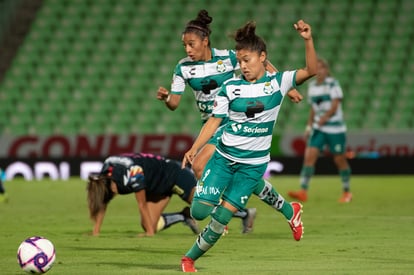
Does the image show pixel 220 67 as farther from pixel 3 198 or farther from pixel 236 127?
pixel 3 198

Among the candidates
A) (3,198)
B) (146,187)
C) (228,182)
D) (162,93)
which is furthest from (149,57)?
(228,182)

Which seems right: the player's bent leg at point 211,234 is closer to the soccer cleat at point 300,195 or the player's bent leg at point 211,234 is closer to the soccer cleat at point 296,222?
the soccer cleat at point 296,222

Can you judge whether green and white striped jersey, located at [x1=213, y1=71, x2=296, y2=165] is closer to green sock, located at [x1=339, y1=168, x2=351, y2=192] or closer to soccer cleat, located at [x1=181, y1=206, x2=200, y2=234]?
soccer cleat, located at [x1=181, y1=206, x2=200, y2=234]

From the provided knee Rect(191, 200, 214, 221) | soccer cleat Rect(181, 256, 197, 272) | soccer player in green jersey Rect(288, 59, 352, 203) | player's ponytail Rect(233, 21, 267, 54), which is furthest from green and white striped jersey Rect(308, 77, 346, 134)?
soccer cleat Rect(181, 256, 197, 272)

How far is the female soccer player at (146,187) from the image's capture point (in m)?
10.9

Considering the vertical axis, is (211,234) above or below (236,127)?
below

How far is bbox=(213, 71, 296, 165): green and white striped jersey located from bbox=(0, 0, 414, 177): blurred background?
14.4 metres

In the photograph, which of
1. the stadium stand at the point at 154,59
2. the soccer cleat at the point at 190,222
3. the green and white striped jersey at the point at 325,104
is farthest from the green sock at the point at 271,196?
the stadium stand at the point at 154,59

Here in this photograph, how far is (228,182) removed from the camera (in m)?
8.20

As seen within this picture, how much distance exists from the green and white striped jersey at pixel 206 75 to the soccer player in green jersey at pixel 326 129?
17.9 feet

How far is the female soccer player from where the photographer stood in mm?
10875

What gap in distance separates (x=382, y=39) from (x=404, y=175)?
5.00 m

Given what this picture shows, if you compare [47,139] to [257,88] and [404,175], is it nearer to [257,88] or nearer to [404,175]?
[404,175]

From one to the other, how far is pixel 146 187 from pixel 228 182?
3.07 m
